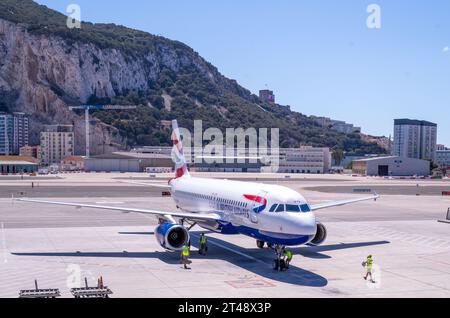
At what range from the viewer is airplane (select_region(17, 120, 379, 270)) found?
1087 inches

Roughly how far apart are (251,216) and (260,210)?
1113mm

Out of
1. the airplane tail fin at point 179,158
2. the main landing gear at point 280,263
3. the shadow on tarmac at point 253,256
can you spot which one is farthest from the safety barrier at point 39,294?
the airplane tail fin at point 179,158

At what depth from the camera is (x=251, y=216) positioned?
1205 inches

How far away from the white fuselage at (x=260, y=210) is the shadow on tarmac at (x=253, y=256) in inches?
66.3

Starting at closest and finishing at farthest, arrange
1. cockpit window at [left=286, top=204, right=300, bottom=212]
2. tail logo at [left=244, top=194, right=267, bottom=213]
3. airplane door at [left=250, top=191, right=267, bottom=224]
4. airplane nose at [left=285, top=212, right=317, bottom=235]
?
airplane nose at [left=285, top=212, right=317, bottom=235]
cockpit window at [left=286, top=204, right=300, bottom=212]
tail logo at [left=244, top=194, right=267, bottom=213]
airplane door at [left=250, top=191, right=267, bottom=224]

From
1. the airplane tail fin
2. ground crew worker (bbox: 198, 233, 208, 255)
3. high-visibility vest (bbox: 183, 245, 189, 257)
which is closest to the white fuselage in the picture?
ground crew worker (bbox: 198, 233, 208, 255)

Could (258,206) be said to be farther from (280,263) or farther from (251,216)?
(280,263)

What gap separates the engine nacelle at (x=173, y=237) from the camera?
3197cm

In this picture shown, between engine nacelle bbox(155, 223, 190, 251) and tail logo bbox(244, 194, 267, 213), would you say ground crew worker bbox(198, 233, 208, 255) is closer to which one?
engine nacelle bbox(155, 223, 190, 251)

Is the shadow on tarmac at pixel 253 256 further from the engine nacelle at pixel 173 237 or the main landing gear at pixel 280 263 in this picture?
the engine nacelle at pixel 173 237

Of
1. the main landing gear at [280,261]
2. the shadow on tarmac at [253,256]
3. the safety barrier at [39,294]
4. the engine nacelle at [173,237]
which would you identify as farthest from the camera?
the engine nacelle at [173,237]

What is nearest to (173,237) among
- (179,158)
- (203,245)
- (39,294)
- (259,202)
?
(203,245)

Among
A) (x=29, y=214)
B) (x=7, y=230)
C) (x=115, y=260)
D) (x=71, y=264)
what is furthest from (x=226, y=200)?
(x=29, y=214)

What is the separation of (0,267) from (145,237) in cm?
1439
